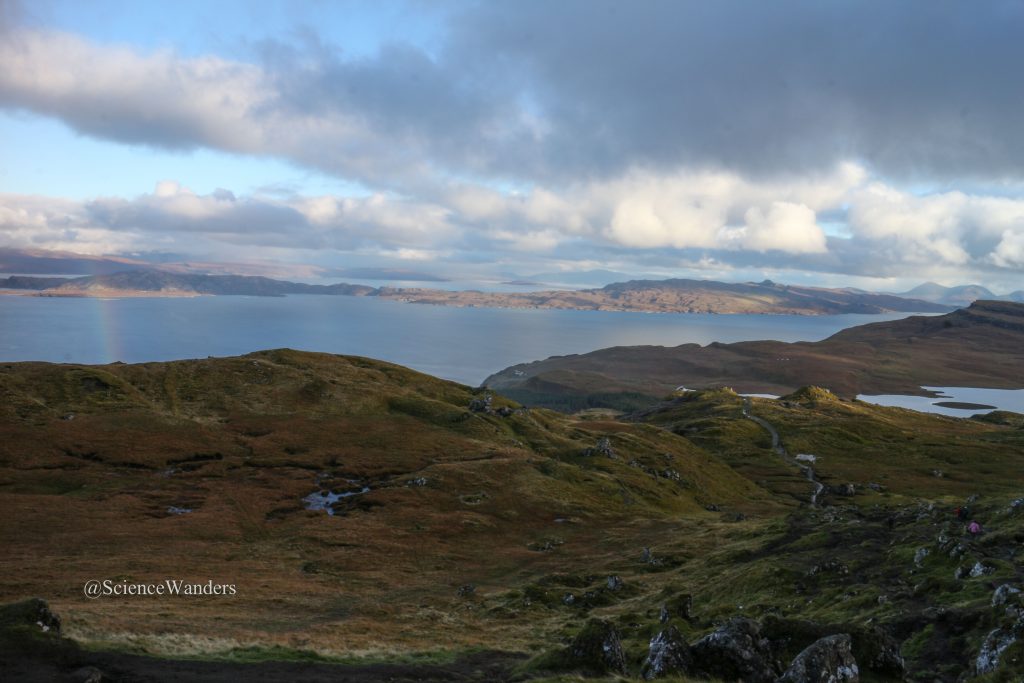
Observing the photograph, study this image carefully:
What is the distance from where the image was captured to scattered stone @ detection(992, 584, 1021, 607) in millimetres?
27531

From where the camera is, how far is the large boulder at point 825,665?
65.7 ft

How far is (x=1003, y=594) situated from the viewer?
27.8m

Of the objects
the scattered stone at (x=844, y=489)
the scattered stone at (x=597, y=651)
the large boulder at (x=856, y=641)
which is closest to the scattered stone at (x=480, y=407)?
the scattered stone at (x=844, y=489)

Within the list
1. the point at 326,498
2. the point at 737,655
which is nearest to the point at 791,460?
the point at 326,498

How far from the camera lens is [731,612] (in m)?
37.4

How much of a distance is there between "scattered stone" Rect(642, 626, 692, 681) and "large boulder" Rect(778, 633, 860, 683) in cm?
364

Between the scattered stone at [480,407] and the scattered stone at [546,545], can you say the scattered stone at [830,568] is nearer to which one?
the scattered stone at [546,545]

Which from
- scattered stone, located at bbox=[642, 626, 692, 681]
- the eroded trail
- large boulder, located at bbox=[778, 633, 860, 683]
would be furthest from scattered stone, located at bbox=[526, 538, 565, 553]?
the eroded trail

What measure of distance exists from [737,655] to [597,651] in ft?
17.3

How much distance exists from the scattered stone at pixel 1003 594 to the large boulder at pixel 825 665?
39.8 ft

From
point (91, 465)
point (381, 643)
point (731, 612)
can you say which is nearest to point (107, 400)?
point (91, 465)

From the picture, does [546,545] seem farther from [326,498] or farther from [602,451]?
[602,451]

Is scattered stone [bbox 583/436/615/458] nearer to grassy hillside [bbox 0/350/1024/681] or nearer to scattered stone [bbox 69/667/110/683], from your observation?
grassy hillside [bbox 0/350/1024/681]

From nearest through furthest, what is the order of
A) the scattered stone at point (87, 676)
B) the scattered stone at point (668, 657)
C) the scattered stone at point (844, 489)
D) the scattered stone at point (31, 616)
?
the scattered stone at point (87, 676), the scattered stone at point (668, 657), the scattered stone at point (31, 616), the scattered stone at point (844, 489)
